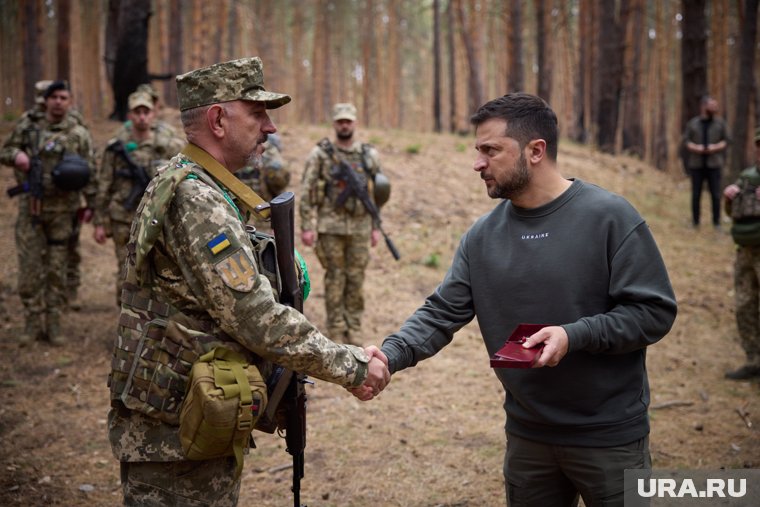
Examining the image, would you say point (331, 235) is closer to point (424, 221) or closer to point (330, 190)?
point (330, 190)

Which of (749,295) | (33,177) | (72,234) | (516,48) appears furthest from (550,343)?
(516,48)

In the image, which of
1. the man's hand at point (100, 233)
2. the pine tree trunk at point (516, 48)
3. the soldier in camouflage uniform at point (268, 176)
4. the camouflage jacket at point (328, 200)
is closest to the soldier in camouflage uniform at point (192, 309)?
the camouflage jacket at point (328, 200)

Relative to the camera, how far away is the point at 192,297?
2510mm

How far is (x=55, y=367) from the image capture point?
6.95 meters

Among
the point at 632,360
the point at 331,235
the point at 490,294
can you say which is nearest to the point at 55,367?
the point at 331,235

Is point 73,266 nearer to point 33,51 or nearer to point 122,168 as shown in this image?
point 122,168

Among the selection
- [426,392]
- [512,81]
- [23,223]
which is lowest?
[426,392]

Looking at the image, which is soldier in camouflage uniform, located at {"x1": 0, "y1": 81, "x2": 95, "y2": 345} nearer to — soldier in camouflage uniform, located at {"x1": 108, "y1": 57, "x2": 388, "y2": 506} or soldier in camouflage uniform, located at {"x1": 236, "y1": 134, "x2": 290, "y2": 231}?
soldier in camouflage uniform, located at {"x1": 236, "y1": 134, "x2": 290, "y2": 231}

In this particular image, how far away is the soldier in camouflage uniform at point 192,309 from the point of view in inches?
96.3

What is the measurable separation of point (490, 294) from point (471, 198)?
1073 cm

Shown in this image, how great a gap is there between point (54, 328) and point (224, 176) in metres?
5.73

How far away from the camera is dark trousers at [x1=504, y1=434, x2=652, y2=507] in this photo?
2.56 m

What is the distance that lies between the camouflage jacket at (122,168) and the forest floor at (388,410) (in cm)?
149

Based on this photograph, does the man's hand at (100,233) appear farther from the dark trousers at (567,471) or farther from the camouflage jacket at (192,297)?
the dark trousers at (567,471)
